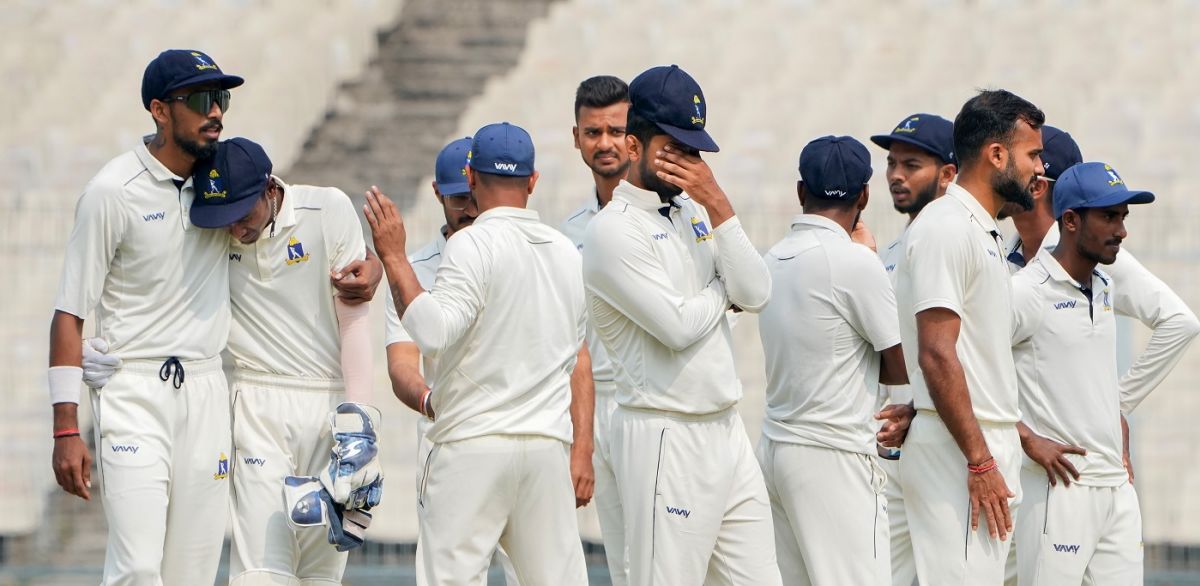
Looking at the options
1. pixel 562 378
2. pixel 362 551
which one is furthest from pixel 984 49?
pixel 562 378

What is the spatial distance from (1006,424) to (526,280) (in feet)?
6.28

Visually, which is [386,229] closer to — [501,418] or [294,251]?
[501,418]

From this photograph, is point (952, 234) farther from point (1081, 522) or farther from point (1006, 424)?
point (1081, 522)

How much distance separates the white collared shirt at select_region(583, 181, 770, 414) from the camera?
5.84 metres

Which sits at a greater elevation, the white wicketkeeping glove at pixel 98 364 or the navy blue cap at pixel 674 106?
the navy blue cap at pixel 674 106

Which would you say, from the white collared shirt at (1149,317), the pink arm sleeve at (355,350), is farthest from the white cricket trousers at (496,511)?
the white collared shirt at (1149,317)

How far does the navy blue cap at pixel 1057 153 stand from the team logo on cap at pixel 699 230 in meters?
2.36

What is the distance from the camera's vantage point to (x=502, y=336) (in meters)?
5.89

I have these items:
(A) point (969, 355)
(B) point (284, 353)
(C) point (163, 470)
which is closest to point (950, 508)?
(A) point (969, 355)

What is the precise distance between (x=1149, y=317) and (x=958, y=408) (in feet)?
6.20

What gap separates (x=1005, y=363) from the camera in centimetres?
622

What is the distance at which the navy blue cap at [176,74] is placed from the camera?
6.27 metres

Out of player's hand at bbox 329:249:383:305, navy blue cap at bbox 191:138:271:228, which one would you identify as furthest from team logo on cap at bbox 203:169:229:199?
player's hand at bbox 329:249:383:305

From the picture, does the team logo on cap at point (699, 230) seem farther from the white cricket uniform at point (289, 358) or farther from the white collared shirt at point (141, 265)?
the white collared shirt at point (141, 265)
